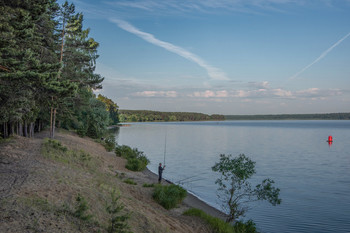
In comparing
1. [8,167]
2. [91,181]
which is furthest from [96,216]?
[8,167]

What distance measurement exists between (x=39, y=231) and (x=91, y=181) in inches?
253

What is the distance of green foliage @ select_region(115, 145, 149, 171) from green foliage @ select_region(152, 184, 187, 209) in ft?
33.6

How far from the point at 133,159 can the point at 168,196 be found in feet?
43.3

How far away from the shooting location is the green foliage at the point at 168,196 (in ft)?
48.8

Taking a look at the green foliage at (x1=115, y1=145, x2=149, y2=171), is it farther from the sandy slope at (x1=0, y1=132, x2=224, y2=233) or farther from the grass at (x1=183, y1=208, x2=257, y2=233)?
the grass at (x1=183, y1=208, x2=257, y2=233)

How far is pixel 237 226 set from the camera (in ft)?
42.6

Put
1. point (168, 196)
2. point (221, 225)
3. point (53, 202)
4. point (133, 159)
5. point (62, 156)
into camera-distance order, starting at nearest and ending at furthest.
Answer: point (53, 202)
point (221, 225)
point (168, 196)
point (62, 156)
point (133, 159)

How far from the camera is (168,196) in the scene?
15539mm

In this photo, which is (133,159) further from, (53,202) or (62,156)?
(53,202)

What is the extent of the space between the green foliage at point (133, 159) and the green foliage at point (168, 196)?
10.2 meters

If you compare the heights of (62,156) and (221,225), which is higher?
(62,156)

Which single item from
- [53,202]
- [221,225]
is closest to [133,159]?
[221,225]

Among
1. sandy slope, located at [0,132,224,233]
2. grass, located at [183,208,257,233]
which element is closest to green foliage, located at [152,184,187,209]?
sandy slope, located at [0,132,224,233]

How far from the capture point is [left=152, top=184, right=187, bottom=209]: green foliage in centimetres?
1488
